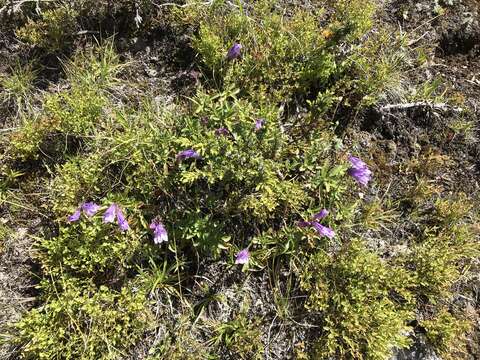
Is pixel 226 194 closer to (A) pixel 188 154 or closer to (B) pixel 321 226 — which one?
(A) pixel 188 154

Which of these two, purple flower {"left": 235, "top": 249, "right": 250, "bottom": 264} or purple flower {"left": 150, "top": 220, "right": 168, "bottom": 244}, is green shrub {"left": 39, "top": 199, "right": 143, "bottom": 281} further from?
purple flower {"left": 235, "top": 249, "right": 250, "bottom": 264}

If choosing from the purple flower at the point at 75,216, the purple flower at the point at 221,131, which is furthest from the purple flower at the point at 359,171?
the purple flower at the point at 75,216

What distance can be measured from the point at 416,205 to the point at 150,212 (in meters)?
2.27

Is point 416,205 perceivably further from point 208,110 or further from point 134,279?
point 134,279

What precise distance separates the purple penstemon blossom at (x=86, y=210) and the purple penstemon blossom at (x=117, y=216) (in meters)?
0.12

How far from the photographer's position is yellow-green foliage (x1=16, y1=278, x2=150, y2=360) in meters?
3.17

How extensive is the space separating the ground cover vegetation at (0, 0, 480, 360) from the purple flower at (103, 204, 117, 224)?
0.01 metres

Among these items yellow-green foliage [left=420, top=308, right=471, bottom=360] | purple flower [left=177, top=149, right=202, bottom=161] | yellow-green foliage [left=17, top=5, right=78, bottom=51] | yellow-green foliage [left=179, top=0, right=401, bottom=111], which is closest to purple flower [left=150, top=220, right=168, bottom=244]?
purple flower [left=177, top=149, right=202, bottom=161]

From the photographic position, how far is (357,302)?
3314mm

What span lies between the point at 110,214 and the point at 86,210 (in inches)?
8.9

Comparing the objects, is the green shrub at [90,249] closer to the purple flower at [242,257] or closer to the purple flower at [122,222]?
the purple flower at [122,222]

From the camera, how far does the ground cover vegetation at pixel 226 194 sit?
3314mm

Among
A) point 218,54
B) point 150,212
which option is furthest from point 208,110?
point 150,212

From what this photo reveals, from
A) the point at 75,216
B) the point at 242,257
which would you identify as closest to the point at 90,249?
the point at 75,216
